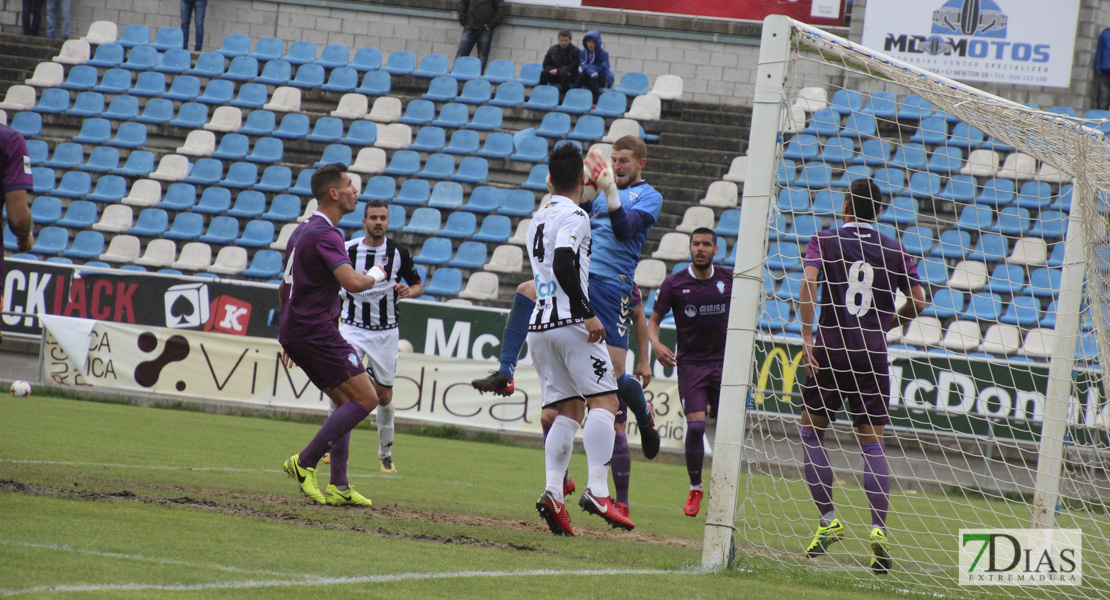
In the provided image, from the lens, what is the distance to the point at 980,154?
16578 millimetres

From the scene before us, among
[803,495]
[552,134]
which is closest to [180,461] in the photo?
[803,495]

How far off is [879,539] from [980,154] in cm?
1233

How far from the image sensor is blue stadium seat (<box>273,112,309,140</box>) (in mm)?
18391

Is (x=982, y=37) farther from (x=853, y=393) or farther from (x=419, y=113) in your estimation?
(x=853, y=393)

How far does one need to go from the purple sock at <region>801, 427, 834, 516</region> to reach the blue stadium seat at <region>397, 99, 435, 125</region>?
43.3 ft

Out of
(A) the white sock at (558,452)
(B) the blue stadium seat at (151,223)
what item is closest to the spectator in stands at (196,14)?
(B) the blue stadium seat at (151,223)

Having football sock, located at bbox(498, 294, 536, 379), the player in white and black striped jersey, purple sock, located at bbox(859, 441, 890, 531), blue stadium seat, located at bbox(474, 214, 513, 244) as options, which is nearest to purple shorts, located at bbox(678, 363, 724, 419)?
football sock, located at bbox(498, 294, 536, 379)

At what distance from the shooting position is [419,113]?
60.8 feet

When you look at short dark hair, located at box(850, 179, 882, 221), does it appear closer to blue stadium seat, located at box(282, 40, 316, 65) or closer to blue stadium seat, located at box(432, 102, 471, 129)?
blue stadium seat, located at box(432, 102, 471, 129)

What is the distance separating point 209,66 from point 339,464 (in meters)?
15.2

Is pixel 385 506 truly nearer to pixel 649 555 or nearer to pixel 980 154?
pixel 649 555

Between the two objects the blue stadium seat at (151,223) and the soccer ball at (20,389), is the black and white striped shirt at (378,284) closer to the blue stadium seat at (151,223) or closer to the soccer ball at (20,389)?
the soccer ball at (20,389)

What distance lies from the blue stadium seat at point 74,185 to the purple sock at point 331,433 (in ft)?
43.8

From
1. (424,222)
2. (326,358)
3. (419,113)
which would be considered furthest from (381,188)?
(326,358)
